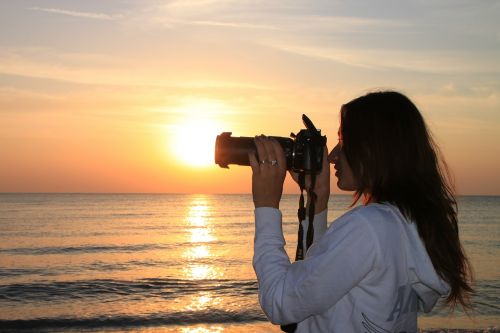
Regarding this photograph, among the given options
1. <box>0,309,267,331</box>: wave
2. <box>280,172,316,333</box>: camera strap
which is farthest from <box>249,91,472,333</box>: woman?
<box>0,309,267,331</box>: wave

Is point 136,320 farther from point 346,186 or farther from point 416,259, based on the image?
point 416,259

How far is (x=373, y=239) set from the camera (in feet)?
4.87

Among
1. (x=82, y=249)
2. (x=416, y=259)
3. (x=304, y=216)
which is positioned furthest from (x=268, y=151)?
(x=82, y=249)

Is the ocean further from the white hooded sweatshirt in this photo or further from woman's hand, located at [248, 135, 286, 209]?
woman's hand, located at [248, 135, 286, 209]

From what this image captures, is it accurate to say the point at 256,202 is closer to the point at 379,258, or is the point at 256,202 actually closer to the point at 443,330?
the point at 379,258

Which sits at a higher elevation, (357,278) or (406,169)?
(406,169)

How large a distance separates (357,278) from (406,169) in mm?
360

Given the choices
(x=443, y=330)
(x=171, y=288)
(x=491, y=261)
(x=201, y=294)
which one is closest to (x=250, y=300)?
(x=201, y=294)

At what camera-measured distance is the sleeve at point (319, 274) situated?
1483 mm

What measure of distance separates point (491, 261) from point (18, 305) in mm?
14721

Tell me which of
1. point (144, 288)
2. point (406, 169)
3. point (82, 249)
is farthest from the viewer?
point (82, 249)

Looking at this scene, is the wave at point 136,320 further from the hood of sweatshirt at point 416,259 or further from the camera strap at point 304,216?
the hood of sweatshirt at point 416,259

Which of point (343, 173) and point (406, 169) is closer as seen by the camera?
point (406, 169)

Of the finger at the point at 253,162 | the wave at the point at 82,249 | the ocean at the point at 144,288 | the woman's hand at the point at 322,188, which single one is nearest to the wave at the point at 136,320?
the ocean at the point at 144,288
